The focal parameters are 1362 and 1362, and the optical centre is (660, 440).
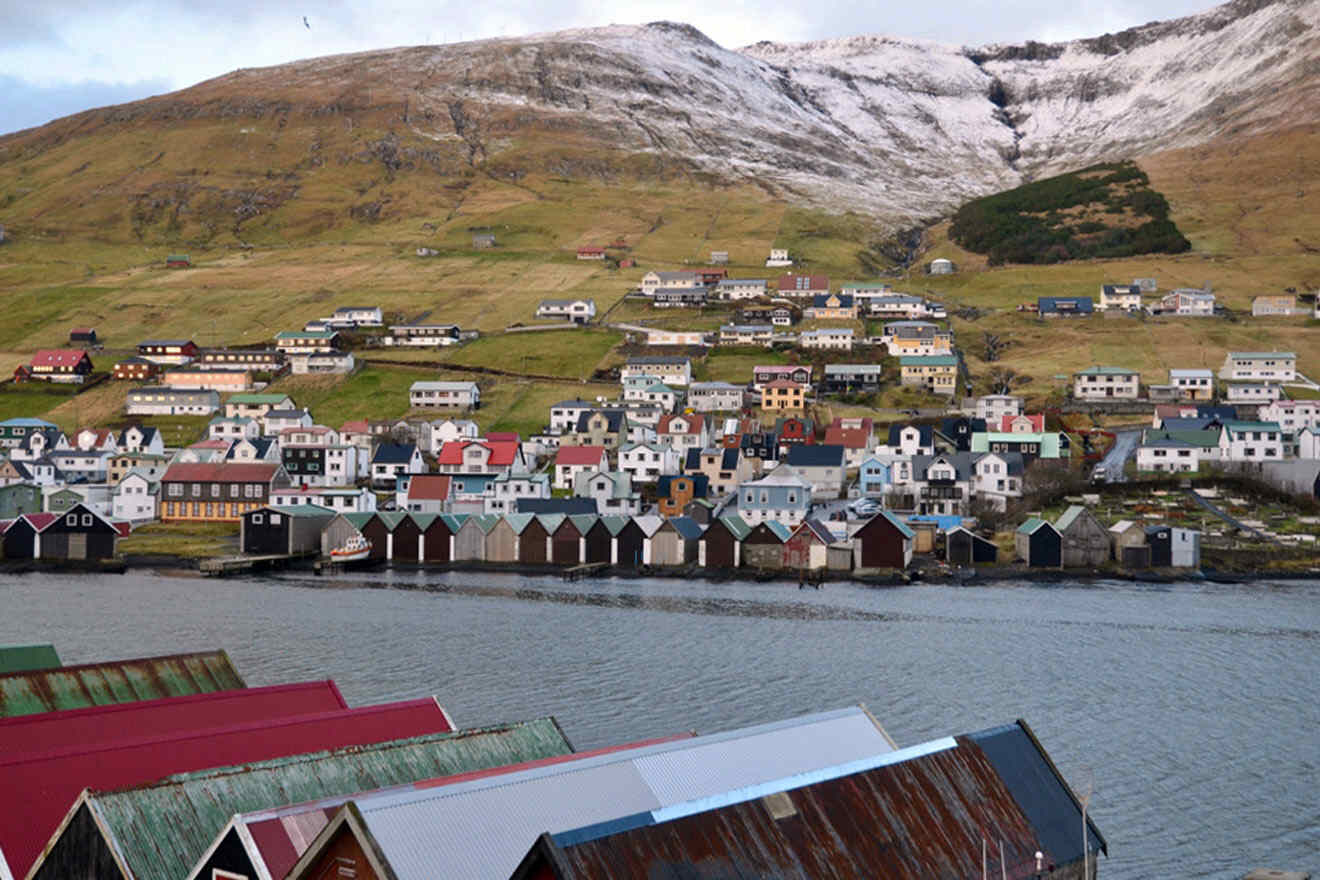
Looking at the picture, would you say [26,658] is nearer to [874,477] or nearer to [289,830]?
[289,830]

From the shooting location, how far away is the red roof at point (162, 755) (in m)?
17.5

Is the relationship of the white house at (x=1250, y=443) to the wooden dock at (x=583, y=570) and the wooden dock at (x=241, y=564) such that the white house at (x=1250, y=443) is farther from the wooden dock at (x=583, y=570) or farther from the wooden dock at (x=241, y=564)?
the wooden dock at (x=241, y=564)

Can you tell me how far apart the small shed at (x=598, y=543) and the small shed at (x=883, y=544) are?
11128 millimetres

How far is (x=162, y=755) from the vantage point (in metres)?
19.7

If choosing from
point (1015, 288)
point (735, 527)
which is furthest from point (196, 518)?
point (1015, 288)

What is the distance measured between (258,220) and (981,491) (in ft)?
403

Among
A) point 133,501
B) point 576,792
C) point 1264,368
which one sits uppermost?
point 1264,368

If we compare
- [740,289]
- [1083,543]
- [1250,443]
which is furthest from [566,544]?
[740,289]

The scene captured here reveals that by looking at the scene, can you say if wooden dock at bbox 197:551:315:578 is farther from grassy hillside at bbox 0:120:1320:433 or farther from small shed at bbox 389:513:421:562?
grassy hillside at bbox 0:120:1320:433

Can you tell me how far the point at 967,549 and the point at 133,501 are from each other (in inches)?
1726

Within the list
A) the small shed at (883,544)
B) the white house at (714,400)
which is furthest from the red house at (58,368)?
the small shed at (883,544)

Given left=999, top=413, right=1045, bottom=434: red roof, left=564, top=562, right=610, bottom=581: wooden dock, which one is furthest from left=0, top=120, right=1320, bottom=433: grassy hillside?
left=564, top=562, right=610, bottom=581: wooden dock

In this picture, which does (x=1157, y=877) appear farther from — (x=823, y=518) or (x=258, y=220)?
(x=258, y=220)

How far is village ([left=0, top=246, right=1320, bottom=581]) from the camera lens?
6147 cm
